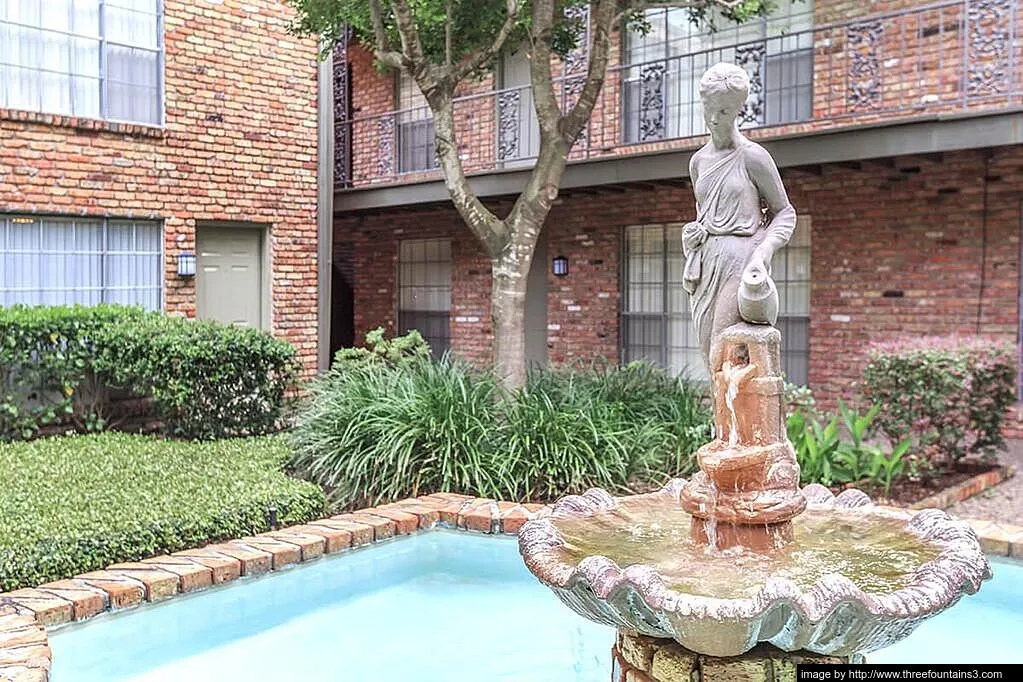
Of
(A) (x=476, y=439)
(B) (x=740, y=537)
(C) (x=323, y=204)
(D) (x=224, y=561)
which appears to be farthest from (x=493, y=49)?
(B) (x=740, y=537)

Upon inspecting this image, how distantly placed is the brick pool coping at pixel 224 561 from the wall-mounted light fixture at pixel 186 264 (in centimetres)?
514

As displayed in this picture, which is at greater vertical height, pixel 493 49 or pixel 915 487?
pixel 493 49

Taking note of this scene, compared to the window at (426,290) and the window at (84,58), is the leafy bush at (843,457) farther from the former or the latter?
the window at (426,290)

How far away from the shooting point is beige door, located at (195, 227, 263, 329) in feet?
36.8

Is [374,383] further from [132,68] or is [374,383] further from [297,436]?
[132,68]

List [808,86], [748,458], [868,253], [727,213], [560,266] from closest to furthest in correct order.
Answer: [748,458] → [727,213] → [868,253] → [808,86] → [560,266]

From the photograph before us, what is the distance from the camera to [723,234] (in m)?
3.95

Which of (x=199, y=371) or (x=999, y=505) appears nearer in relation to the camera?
(x=999, y=505)

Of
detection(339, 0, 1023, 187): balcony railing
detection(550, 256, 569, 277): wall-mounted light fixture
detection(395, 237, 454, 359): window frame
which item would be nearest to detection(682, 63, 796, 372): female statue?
detection(339, 0, 1023, 187): balcony railing

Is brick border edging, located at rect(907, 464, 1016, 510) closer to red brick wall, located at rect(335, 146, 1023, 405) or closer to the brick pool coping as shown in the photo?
the brick pool coping

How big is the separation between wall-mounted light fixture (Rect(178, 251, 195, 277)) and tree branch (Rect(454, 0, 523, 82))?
13.2 feet

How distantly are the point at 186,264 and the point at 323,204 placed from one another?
6.85 feet

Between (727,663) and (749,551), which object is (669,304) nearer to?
(749,551)

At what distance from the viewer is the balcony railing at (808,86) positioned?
9617 millimetres
